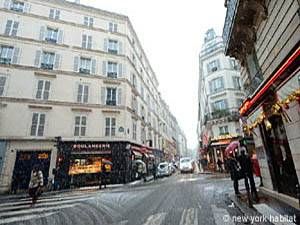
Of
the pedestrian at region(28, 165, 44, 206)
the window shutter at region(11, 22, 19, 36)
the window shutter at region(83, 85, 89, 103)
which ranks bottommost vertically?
the pedestrian at region(28, 165, 44, 206)

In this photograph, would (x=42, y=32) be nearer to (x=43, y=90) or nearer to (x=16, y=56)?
(x=16, y=56)

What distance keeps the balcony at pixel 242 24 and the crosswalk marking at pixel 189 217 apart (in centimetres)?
676

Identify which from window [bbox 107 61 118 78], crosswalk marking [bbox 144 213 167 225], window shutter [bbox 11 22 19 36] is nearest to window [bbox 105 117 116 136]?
window [bbox 107 61 118 78]

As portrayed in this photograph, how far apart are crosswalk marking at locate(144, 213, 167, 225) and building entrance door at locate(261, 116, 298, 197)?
4.03 metres

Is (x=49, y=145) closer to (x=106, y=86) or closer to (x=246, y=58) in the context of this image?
(x=106, y=86)

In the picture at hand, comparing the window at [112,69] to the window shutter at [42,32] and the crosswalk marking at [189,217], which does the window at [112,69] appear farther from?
the crosswalk marking at [189,217]

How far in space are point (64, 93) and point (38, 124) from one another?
12.2ft

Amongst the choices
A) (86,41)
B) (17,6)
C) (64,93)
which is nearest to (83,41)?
(86,41)

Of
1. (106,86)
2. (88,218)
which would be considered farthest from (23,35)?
(88,218)

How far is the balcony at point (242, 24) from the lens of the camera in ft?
23.4

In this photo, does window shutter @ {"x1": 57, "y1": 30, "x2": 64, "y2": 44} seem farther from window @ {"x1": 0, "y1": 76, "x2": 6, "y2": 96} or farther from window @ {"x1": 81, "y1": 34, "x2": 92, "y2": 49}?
window @ {"x1": 0, "y1": 76, "x2": 6, "y2": 96}

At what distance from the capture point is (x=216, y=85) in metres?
30.6

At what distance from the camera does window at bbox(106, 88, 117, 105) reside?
21438mm

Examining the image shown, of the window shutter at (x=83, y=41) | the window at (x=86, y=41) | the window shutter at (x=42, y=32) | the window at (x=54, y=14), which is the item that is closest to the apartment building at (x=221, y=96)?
the window at (x=86, y=41)
